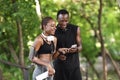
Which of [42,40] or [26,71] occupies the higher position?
[42,40]

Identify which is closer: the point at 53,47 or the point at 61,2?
the point at 53,47

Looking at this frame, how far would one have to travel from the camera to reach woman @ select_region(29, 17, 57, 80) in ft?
20.3

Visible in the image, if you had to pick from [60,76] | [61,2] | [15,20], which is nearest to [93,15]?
[61,2]

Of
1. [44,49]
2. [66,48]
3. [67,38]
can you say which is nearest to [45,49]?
[44,49]

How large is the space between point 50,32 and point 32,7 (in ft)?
7.76

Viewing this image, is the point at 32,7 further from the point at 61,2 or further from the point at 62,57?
the point at 61,2

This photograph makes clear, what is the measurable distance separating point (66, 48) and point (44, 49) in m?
0.58

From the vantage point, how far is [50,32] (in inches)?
245

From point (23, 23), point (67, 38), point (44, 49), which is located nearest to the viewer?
point (44, 49)

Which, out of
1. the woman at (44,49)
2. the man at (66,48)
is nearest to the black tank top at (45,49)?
the woman at (44,49)

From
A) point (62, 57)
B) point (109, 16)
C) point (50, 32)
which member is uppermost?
point (50, 32)

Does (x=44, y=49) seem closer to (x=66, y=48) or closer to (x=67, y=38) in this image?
(x=66, y=48)

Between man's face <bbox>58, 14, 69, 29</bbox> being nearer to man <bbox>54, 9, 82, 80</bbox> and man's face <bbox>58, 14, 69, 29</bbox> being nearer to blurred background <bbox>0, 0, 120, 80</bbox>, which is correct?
man <bbox>54, 9, 82, 80</bbox>

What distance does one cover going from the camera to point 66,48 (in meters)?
6.79
